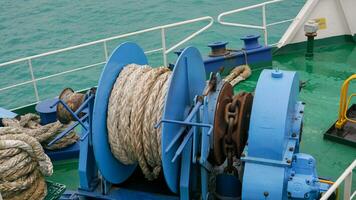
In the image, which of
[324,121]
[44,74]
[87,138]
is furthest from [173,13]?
[87,138]

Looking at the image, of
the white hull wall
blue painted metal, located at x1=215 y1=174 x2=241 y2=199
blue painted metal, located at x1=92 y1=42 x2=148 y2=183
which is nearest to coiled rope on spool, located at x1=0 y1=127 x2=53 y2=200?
blue painted metal, located at x1=92 y1=42 x2=148 y2=183

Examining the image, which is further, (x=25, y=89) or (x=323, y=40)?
(x=25, y=89)

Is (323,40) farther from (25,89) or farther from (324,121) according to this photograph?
(25,89)

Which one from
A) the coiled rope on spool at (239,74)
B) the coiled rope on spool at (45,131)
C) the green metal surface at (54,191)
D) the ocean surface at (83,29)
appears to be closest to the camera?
the green metal surface at (54,191)

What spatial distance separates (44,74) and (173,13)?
6892 mm

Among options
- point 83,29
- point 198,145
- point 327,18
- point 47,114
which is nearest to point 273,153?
point 198,145

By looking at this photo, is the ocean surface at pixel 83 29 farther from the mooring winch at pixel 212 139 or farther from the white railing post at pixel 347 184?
the white railing post at pixel 347 184

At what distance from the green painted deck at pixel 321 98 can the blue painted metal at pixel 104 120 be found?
1140mm

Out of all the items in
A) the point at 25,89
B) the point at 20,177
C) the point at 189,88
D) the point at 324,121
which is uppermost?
the point at 189,88

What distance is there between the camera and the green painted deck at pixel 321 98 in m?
5.04

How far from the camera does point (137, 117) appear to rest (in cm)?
364

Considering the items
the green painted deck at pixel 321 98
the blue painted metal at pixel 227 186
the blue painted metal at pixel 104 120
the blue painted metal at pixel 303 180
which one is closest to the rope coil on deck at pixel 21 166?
the blue painted metal at pixel 104 120

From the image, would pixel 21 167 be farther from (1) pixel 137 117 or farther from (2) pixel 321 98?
(2) pixel 321 98

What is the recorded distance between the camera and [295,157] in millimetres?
3721
